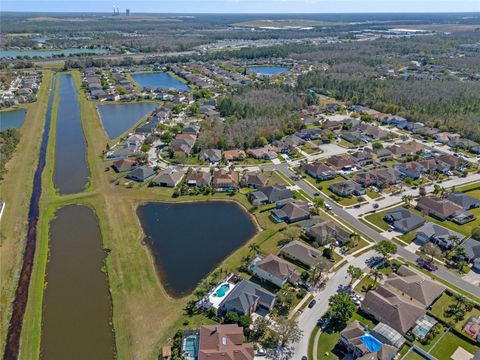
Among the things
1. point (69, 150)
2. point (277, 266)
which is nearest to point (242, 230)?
point (277, 266)

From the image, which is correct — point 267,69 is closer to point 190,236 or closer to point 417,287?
point 190,236

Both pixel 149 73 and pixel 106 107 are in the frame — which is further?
pixel 149 73

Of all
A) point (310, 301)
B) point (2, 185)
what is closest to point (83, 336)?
point (310, 301)

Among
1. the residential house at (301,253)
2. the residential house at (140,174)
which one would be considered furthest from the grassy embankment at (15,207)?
the residential house at (301,253)

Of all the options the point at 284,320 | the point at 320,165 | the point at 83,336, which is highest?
the point at 320,165

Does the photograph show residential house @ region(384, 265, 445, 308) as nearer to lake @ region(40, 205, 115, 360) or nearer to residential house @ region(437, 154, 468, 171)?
lake @ region(40, 205, 115, 360)

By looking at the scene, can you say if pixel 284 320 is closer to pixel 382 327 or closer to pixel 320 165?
pixel 382 327
